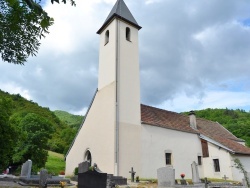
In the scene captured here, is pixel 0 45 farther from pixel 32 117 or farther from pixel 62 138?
pixel 62 138

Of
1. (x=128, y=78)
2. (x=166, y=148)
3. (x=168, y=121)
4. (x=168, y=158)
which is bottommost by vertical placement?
(x=168, y=158)

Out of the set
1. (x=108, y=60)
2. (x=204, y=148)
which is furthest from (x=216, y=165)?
(x=108, y=60)

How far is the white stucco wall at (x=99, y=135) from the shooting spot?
63.0 ft

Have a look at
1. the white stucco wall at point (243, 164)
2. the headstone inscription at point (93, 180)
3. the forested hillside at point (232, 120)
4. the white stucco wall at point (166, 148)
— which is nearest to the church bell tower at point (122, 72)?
the white stucco wall at point (166, 148)

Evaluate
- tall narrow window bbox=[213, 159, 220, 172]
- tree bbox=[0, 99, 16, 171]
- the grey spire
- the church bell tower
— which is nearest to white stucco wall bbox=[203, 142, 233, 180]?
tall narrow window bbox=[213, 159, 220, 172]

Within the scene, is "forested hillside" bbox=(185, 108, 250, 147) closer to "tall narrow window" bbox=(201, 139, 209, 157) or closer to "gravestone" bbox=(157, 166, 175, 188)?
"tall narrow window" bbox=(201, 139, 209, 157)

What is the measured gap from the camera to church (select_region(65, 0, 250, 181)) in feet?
63.2

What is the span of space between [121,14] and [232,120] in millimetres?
34975

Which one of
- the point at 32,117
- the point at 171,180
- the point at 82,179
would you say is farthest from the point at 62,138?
the point at 82,179

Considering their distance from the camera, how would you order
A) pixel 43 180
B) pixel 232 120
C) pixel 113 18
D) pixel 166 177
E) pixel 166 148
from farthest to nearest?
1. pixel 232 120
2. pixel 113 18
3. pixel 166 148
4. pixel 166 177
5. pixel 43 180

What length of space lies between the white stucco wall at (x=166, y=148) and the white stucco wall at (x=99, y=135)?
9.05ft

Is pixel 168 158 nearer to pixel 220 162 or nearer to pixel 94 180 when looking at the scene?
pixel 220 162

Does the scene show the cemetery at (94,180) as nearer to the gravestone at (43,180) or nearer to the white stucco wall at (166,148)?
the gravestone at (43,180)

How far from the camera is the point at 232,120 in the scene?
4812 centimetres
